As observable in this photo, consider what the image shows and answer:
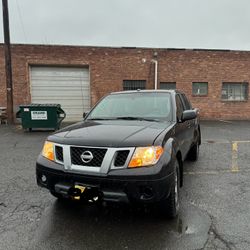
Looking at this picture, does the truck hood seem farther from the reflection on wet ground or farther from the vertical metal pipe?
the vertical metal pipe

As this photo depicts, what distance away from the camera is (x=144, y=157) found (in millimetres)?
2955

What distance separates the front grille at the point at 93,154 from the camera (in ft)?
9.86

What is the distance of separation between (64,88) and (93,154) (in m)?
13.9

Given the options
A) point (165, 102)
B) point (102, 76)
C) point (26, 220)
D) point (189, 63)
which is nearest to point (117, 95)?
point (165, 102)

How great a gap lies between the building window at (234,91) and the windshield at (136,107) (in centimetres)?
1442

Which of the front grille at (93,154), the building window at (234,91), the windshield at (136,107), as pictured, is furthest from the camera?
the building window at (234,91)

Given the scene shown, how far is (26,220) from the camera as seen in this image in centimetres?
347

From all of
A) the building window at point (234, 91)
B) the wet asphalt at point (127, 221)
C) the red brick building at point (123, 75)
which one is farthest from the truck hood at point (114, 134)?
the building window at point (234, 91)

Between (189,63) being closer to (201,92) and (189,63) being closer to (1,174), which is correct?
(201,92)

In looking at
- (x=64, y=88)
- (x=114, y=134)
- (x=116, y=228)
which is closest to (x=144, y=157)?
(x=114, y=134)

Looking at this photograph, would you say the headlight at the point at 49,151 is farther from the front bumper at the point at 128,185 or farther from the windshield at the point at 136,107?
the windshield at the point at 136,107

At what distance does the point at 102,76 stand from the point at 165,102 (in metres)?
12.2

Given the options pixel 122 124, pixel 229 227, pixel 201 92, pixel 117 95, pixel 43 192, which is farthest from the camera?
pixel 201 92

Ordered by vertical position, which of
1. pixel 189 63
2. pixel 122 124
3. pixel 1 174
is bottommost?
pixel 1 174
